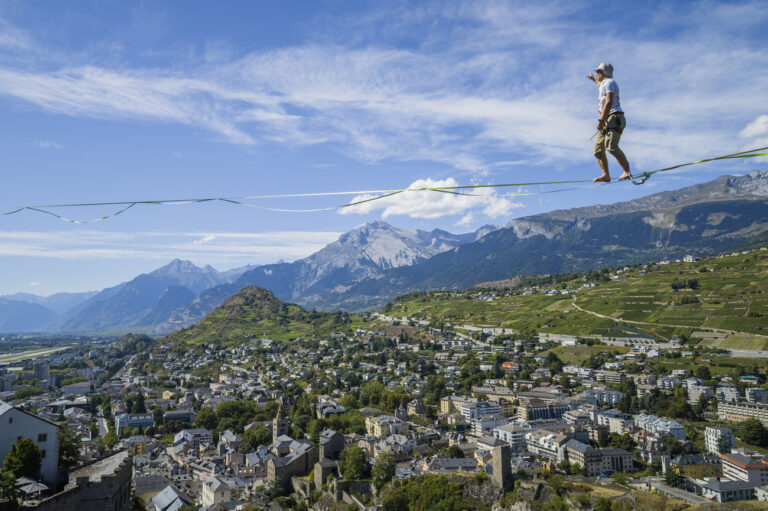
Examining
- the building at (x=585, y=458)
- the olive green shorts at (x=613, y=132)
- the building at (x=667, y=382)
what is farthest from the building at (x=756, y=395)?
the olive green shorts at (x=613, y=132)

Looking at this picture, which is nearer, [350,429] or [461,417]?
[350,429]

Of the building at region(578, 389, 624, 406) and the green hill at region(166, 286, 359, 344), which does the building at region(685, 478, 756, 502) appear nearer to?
the building at region(578, 389, 624, 406)

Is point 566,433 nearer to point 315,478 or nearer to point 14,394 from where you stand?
point 315,478

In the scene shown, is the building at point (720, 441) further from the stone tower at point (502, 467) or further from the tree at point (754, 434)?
the stone tower at point (502, 467)

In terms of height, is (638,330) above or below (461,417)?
above

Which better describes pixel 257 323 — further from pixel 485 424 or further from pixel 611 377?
pixel 485 424

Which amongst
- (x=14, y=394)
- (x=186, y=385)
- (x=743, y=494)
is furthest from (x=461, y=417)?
(x=14, y=394)

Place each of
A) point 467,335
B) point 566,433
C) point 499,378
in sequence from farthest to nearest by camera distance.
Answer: point 467,335 → point 499,378 → point 566,433
